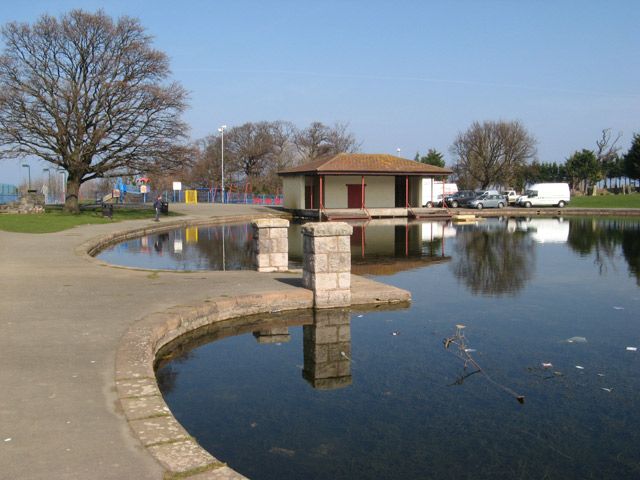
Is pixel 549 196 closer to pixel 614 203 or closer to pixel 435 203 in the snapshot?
pixel 614 203

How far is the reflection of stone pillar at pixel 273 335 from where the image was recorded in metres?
8.48

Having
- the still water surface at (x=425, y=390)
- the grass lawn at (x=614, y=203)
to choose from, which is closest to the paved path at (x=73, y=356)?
the still water surface at (x=425, y=390)

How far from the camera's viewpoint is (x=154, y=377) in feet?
18.4

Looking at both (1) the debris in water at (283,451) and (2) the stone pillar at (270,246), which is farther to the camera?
(2) the stone pillar at (270,246)

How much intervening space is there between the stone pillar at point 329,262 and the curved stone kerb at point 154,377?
0.29 m

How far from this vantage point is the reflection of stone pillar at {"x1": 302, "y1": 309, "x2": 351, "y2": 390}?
6.88m

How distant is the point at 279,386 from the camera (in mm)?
6594

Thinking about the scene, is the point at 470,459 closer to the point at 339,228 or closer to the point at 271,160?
the point at 339,228

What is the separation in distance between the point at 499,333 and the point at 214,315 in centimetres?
430

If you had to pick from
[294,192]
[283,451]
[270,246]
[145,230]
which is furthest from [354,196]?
[283,451]

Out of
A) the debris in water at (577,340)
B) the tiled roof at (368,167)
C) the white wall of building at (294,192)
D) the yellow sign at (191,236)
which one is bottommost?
the debris in water at (577,340)

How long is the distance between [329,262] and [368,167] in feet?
111

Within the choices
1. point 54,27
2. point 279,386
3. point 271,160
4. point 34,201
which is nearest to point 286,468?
point 279,386

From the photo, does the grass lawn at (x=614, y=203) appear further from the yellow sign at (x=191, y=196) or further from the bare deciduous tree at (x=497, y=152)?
the yellow sign at (x=191, y=196)
